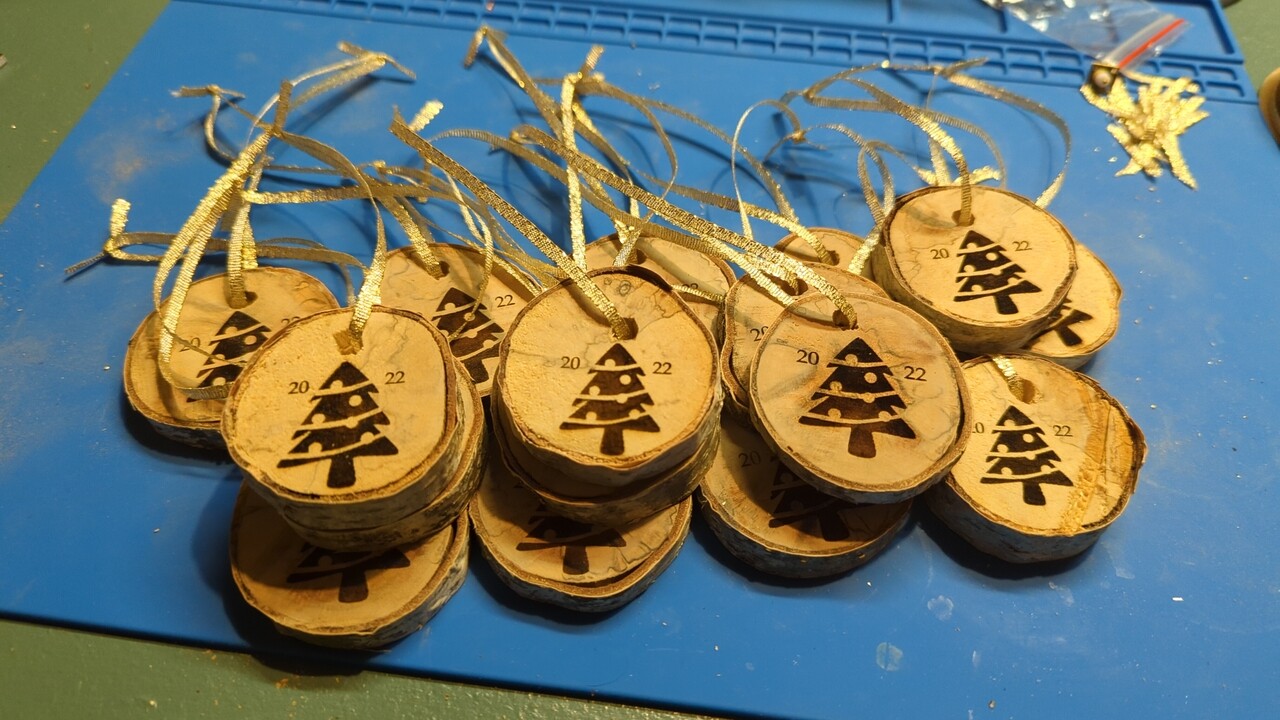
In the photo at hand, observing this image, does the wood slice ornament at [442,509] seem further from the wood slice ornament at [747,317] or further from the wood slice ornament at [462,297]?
the wood slice ornament at [747,317]

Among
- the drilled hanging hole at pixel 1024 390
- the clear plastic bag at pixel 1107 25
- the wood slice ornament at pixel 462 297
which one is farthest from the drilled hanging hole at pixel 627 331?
the clear plastic bag at pixel 1107 25

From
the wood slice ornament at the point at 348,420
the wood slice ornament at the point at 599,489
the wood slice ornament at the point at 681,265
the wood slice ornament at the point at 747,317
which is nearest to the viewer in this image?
the wood slice ornament at the point at 348,420

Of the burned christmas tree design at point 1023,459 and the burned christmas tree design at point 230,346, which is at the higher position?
the burned christmas tree design at point 230,346

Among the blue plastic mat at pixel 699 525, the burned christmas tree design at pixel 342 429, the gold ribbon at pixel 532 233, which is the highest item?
the gold ribbon at pixel 532 233

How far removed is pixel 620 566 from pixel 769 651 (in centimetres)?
36

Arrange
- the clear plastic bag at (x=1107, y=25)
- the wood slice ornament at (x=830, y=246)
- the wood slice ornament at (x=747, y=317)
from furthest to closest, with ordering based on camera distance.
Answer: the clear plastic bag at (x=1107, y=25) → the wood slice ornament at (x=830, y=246) → the wood slice ornament at (x=747, y=317)

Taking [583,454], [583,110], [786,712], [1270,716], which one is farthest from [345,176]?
[1270,716]

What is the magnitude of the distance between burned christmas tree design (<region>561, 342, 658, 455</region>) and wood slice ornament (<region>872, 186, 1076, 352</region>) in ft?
2.34

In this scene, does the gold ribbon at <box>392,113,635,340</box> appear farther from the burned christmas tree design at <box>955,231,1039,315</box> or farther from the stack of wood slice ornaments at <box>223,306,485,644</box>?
the burned christmas tree design at <box>955,231,1039,315</box>

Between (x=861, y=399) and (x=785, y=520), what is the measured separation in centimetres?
29

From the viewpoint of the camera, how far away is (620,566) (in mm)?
1604

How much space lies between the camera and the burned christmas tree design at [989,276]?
5.89 feet

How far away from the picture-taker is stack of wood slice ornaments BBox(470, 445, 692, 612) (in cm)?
159

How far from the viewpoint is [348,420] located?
1.45 metres
